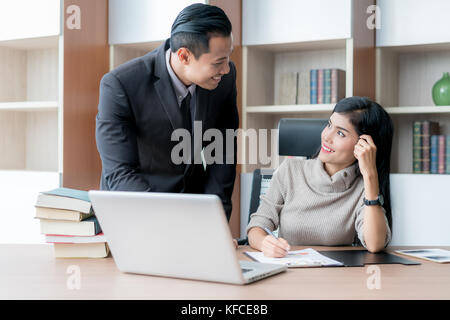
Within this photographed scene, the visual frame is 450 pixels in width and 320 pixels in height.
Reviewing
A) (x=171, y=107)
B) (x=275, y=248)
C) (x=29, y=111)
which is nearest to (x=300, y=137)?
(x=171, y=107)

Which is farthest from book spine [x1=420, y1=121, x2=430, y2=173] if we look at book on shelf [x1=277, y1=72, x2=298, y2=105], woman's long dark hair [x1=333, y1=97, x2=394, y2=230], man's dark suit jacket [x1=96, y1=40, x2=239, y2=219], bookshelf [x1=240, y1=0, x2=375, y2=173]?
man's dark suit jacket [x1=96, y1=40, x2=239, y2=219]

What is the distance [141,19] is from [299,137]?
1.78m

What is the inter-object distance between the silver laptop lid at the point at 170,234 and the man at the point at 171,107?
0.50 metres

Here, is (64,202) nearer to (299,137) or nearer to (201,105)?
(201,105)

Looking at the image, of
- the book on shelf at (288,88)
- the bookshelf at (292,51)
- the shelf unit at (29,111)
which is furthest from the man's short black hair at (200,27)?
the shelf unit at (29,111)

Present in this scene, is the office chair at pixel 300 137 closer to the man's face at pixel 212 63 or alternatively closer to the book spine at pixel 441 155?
the man's face at pixel 212 63

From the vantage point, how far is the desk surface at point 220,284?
1.14m

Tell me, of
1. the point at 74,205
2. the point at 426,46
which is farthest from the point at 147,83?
the point at 426,46

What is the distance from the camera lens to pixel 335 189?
1.93 metres

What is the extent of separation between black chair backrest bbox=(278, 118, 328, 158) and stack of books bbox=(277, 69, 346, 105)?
50.3 inches

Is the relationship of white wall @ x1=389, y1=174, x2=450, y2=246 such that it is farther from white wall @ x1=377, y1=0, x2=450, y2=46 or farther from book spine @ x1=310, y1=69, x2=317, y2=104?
A: white wall @ x1=377, y1=0, x2=450, y2=46

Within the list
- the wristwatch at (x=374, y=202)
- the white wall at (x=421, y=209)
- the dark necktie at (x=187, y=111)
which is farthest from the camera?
the white wall at (x=421, y=209)

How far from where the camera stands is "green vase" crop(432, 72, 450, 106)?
335cm

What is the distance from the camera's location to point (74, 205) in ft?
5.00
